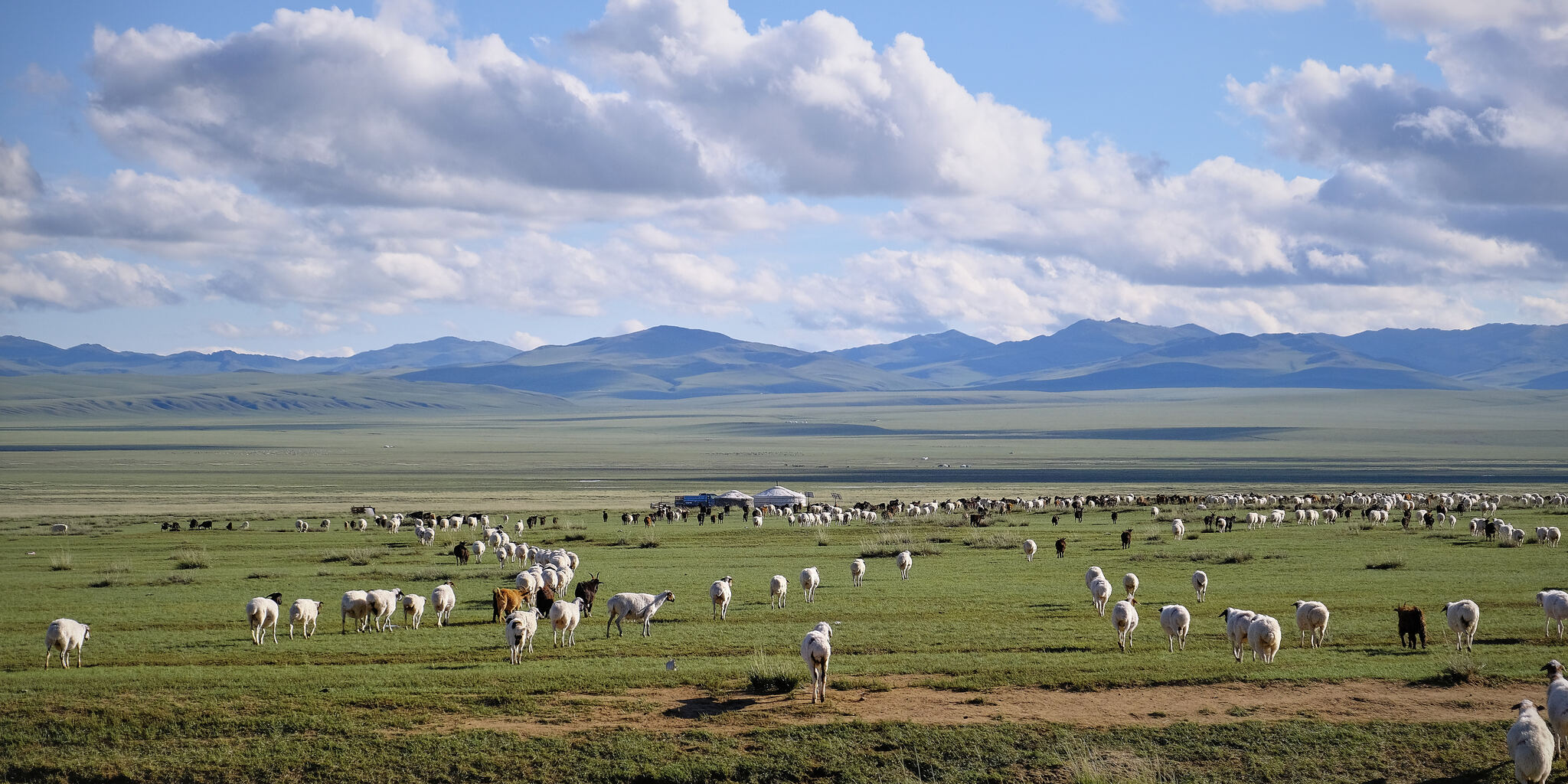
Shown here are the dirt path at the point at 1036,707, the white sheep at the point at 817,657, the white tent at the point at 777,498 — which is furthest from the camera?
the white tent at the point at 777,498

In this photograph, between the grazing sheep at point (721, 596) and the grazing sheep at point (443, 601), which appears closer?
the grazing sheep at point (443, 601)

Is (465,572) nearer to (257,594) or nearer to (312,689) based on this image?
(257,594)

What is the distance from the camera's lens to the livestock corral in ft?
41.7

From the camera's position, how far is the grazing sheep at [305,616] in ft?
64.0

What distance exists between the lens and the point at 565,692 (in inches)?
598

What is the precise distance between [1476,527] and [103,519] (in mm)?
53944

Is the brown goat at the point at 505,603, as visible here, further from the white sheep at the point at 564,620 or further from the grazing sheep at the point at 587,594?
the white sheep at the point at 564,620

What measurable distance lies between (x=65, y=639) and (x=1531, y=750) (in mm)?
18495

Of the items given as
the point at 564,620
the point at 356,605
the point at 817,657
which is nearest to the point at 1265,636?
the point at 817,657

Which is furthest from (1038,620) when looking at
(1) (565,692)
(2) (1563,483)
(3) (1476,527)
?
(2) (1563,483)

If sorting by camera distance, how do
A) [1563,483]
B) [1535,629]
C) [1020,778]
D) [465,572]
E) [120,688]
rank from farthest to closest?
1. [1563,483]
2. [465,572]
3. [1535,629]
4. [120,688]
5. [1020,778]

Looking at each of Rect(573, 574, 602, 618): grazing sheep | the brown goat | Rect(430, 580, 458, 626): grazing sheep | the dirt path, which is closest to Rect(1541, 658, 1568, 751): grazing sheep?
the dirt path

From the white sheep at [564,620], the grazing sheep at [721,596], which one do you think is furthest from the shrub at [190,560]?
the grazing sheep at [721,596]

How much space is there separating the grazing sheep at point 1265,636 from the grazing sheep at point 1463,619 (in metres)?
3.00
